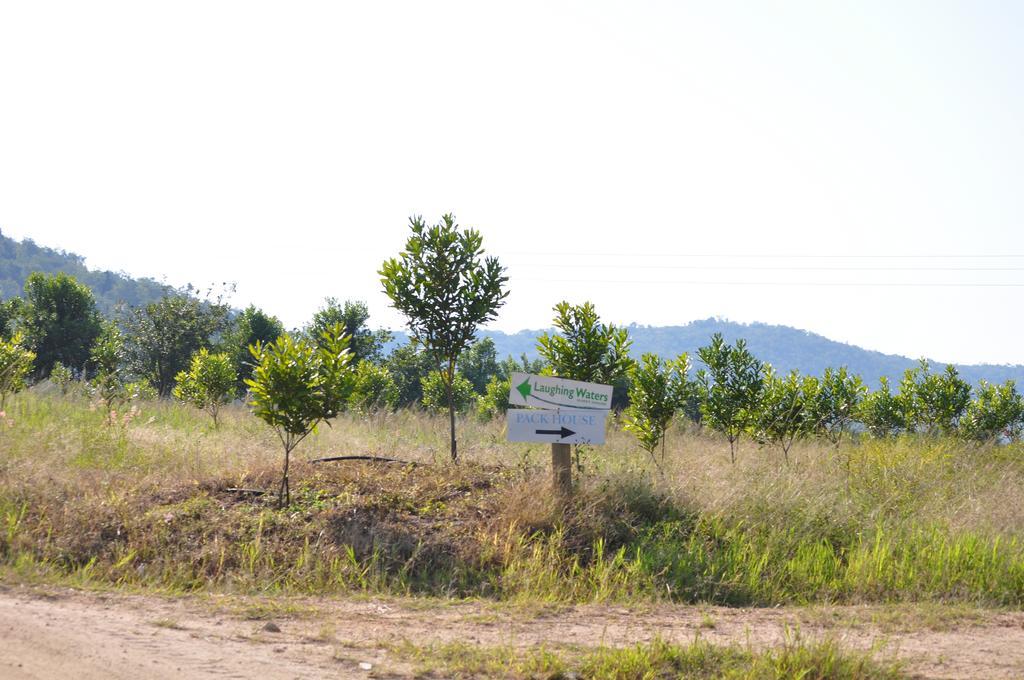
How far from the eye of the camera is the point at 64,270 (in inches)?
5955

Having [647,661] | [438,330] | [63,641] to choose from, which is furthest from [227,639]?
[438,330]

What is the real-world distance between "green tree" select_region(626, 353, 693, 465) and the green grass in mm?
7317

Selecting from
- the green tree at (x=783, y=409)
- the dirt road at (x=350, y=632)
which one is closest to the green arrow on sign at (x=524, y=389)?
the dirt road at (x=350, y=632)

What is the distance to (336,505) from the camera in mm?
8758

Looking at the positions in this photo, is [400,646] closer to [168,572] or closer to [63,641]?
[63,641]

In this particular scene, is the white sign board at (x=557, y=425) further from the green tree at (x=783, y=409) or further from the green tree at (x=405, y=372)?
the green tree at (x=405, y=372)

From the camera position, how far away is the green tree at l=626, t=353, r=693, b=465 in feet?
41.1

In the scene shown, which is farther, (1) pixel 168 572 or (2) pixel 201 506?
(2) pixel 201 506

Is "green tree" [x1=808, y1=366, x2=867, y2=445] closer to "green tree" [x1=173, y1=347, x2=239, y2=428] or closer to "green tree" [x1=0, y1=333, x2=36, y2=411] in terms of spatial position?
"green tree" [x1=173, y1=347, x2=239, y2=428]

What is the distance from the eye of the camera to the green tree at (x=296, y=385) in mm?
9086

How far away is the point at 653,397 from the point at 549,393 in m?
3.87

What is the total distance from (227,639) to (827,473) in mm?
9355

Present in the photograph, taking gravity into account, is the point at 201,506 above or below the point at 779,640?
above

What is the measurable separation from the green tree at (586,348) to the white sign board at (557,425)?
5.32 ft
